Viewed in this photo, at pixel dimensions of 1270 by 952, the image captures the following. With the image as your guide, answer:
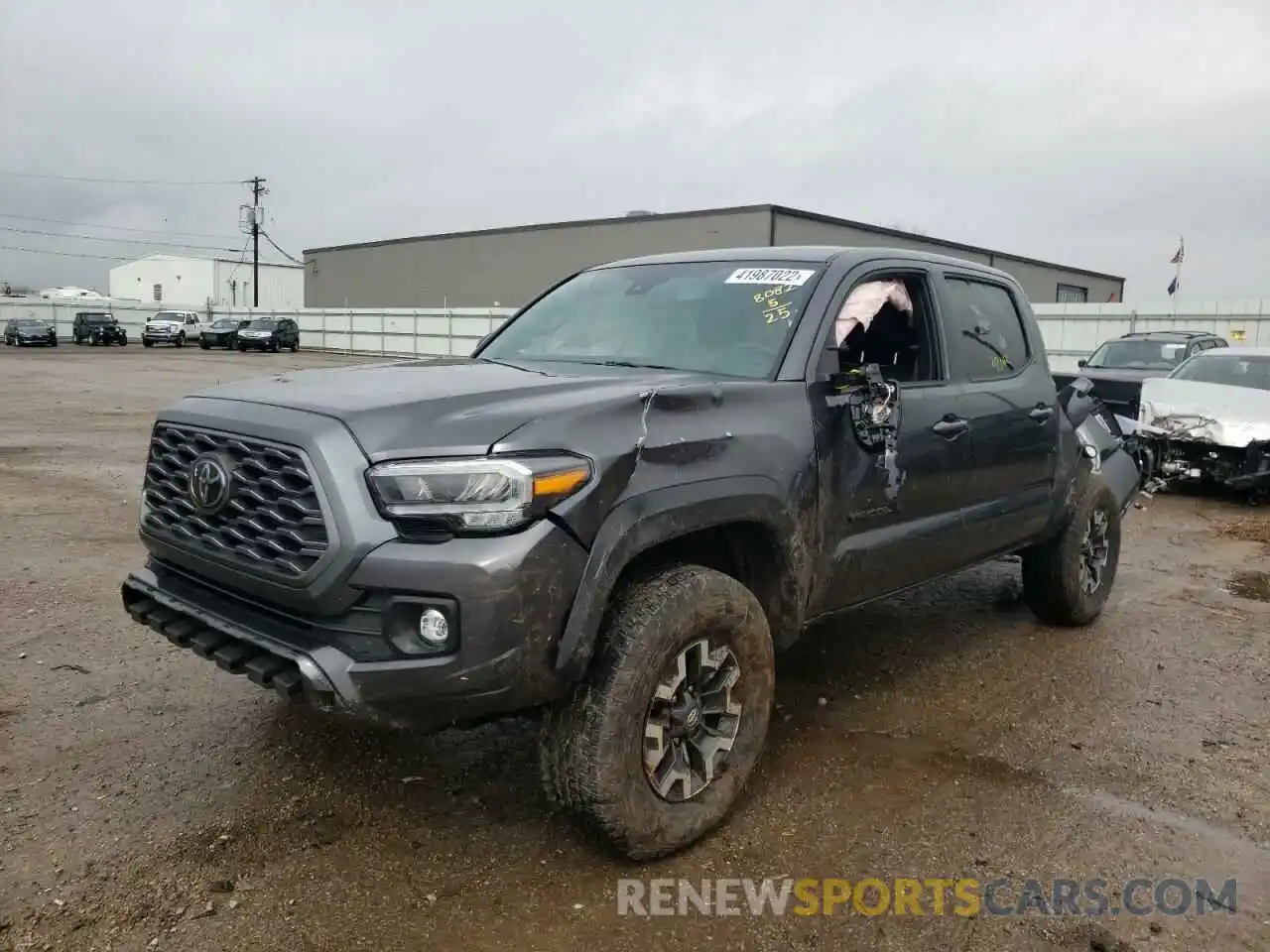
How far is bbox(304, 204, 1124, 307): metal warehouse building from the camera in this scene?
36469mm

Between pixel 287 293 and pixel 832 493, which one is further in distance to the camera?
pixel 287 293

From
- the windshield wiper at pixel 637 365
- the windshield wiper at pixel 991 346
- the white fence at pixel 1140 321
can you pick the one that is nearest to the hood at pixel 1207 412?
the windshield wiper at pixel 991 346

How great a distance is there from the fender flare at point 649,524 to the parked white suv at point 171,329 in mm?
45290

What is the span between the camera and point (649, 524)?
9.49 ft

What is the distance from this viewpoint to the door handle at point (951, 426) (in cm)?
404

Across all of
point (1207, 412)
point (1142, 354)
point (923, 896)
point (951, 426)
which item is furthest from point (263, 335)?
point (923, 896)

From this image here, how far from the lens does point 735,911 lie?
284 centimetres

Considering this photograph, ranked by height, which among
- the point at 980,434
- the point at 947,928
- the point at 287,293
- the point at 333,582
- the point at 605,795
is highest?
the point at 287,293

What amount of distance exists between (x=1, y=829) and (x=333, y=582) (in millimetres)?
1532

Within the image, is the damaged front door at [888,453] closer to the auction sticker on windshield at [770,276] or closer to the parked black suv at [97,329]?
the auction sticker on windshield at [770,276]

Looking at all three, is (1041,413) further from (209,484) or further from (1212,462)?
(1212,462)

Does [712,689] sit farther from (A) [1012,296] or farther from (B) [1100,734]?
(A) [1012,296]

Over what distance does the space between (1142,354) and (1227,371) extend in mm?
3357

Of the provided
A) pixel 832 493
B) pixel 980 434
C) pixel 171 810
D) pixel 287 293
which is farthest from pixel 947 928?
pixel 287 293
